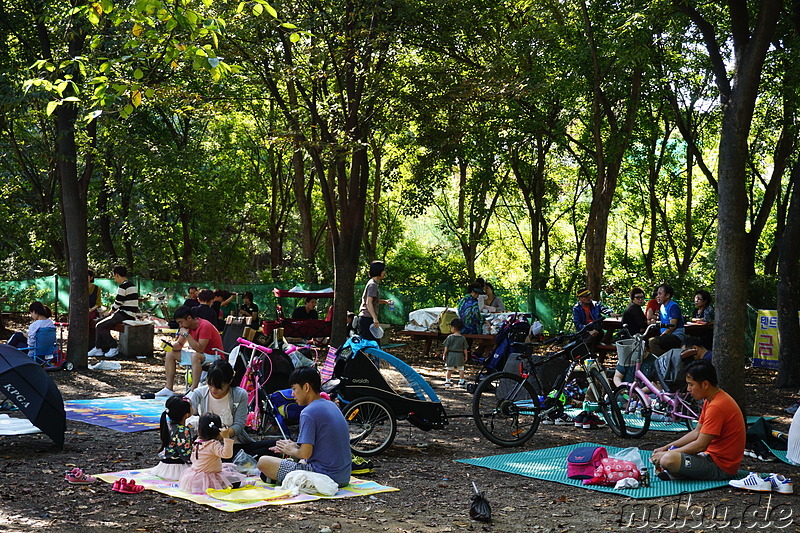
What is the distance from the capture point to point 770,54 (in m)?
16.6

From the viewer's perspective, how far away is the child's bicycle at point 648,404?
10.1 meters

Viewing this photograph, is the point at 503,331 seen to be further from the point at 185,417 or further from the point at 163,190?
the point at 163,190

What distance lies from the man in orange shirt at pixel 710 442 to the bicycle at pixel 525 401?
6.58 ft

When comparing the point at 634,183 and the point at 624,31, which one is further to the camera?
the point at 634,183

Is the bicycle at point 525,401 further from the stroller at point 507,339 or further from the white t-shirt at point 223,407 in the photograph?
the white t-shirt at point 223,407

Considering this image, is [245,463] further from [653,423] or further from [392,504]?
[653,423]

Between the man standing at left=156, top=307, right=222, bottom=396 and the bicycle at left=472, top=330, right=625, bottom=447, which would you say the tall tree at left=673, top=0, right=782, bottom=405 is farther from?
the man standing at left=156, top=307, right=222, bottom=396

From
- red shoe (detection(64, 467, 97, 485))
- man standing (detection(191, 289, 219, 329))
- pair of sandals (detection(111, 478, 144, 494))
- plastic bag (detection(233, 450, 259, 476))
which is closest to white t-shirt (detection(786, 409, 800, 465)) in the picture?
plastic bag (detection(233, 450, 259, 476))

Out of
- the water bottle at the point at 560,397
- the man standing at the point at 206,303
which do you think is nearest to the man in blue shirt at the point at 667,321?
the water bottle at the point at 560,397

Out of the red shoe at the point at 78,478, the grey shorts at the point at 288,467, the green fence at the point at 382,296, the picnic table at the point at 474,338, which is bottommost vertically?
the red shoe at the point at 78,478

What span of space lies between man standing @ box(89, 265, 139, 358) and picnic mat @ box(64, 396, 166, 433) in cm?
453

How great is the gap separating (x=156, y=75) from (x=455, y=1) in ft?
18.8

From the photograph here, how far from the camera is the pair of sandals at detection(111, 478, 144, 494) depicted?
22.7 feet

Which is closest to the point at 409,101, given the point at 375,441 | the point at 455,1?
the point at 455,1
